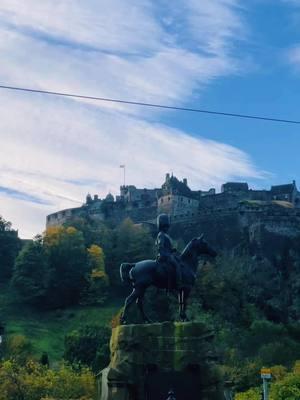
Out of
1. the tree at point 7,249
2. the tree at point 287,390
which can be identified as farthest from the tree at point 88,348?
the tree at point 7,249

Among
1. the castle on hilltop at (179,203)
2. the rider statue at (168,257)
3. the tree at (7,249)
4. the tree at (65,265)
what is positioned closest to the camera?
the rider statue at (168,257)

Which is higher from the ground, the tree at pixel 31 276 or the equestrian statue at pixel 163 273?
the tree at pixel 31 276

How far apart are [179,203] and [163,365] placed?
3906 inches

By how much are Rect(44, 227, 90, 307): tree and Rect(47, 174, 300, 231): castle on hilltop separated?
1546 centimetres

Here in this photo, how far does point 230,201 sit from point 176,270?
3855 inches

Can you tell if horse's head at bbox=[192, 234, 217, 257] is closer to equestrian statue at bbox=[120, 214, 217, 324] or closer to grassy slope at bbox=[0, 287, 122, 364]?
equestrian statue at bbox=[120, 214, 217, 324]

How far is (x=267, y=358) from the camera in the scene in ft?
210

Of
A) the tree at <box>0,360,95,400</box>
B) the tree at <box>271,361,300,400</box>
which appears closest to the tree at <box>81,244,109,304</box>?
the tree at <box>0,360,95,400</box>

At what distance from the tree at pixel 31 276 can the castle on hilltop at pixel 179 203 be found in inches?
784

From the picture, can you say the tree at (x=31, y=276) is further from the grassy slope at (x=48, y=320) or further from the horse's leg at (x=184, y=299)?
the horse's leg at (x=184, y=299)

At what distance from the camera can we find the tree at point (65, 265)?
309ft

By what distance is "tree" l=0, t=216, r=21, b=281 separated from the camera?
103 m

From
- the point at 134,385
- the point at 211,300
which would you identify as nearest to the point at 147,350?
the point at 134,385

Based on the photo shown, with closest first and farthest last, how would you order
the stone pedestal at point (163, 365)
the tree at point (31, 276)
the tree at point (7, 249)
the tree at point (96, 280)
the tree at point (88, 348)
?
Answer: the stone pedestal at point (163, 365) → the tree at point (88, 348) → the tree at point (96, 280) → the tree at point (31, 276) → the tree at point (7, 249)
